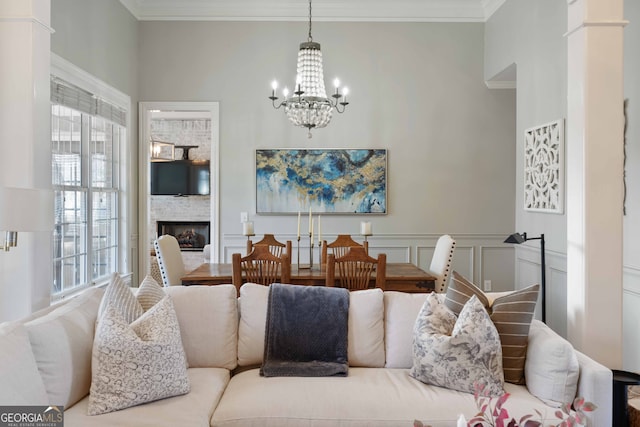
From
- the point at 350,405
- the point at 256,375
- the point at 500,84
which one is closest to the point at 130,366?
the point at 256,375

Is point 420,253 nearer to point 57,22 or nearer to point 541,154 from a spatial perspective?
point 541,154

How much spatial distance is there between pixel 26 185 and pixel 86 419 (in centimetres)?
130

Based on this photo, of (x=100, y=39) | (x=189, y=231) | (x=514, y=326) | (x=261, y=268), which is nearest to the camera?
(x=514, y=326)

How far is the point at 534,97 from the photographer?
4.46 m

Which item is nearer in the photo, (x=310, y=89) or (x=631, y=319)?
(x=631, y=319)

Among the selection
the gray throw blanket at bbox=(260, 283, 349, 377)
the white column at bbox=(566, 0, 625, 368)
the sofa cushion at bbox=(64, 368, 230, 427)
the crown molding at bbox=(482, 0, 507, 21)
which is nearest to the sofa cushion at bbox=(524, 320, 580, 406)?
the white column at bbox=(566, 0, 625, 368)

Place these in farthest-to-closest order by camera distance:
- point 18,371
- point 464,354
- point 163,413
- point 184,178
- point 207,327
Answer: point 184,178, point 207,327, point 464,354, point 163,413, point 18,371

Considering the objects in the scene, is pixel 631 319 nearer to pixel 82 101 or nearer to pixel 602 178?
pixel 602 178

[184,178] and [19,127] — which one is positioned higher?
[184,178]

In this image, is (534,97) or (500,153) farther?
(500,153)

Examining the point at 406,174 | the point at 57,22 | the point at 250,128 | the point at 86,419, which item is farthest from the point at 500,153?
the point at 86,419

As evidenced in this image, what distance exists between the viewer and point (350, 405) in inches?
88.7

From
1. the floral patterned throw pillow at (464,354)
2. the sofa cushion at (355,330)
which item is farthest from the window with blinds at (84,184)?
the floral patterned throw pillow at (464,354)

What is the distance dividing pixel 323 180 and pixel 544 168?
2270mm
